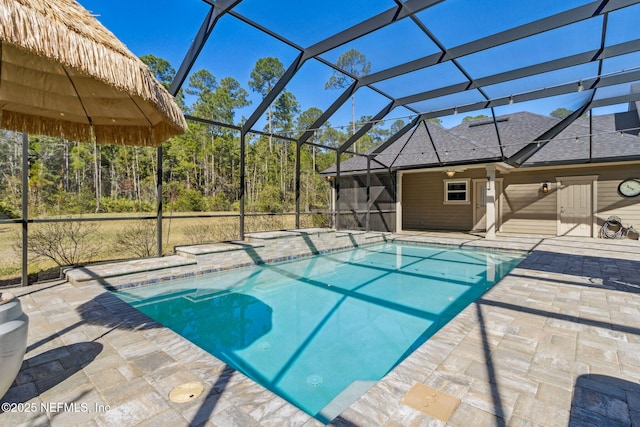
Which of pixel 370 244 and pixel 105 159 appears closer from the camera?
pixel 370 244

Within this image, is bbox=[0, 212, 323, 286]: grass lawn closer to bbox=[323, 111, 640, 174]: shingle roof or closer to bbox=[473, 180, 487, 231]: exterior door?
bbox=[323, 111, 640, 174]: shingle roof

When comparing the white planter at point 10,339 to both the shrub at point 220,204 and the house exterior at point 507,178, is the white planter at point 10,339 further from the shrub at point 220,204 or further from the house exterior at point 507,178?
the shrub at point 220,204

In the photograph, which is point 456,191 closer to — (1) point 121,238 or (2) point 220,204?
(2) point 220,204

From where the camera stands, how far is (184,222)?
761 centimetres

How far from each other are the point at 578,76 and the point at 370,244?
6703 millimetres

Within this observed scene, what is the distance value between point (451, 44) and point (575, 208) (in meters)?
8.36

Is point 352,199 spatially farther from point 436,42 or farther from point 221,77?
point 221,77

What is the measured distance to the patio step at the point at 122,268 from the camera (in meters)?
4.60

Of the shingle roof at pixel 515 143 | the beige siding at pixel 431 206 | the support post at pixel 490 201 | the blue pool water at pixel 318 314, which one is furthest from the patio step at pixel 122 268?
the beige siding at pixel 431 206

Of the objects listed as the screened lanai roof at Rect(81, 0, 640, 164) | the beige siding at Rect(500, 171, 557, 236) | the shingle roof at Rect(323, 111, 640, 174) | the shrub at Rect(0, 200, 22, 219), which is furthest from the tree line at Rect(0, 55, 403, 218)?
the beige siding at Rect(500, 171, 557, 236)

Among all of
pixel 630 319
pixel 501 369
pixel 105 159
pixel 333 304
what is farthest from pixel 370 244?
Result: pixel 105 159

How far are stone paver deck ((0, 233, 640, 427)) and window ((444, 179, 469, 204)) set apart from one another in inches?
358

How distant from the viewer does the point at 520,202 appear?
11.4 metres

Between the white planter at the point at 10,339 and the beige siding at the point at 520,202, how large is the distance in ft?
43.1
